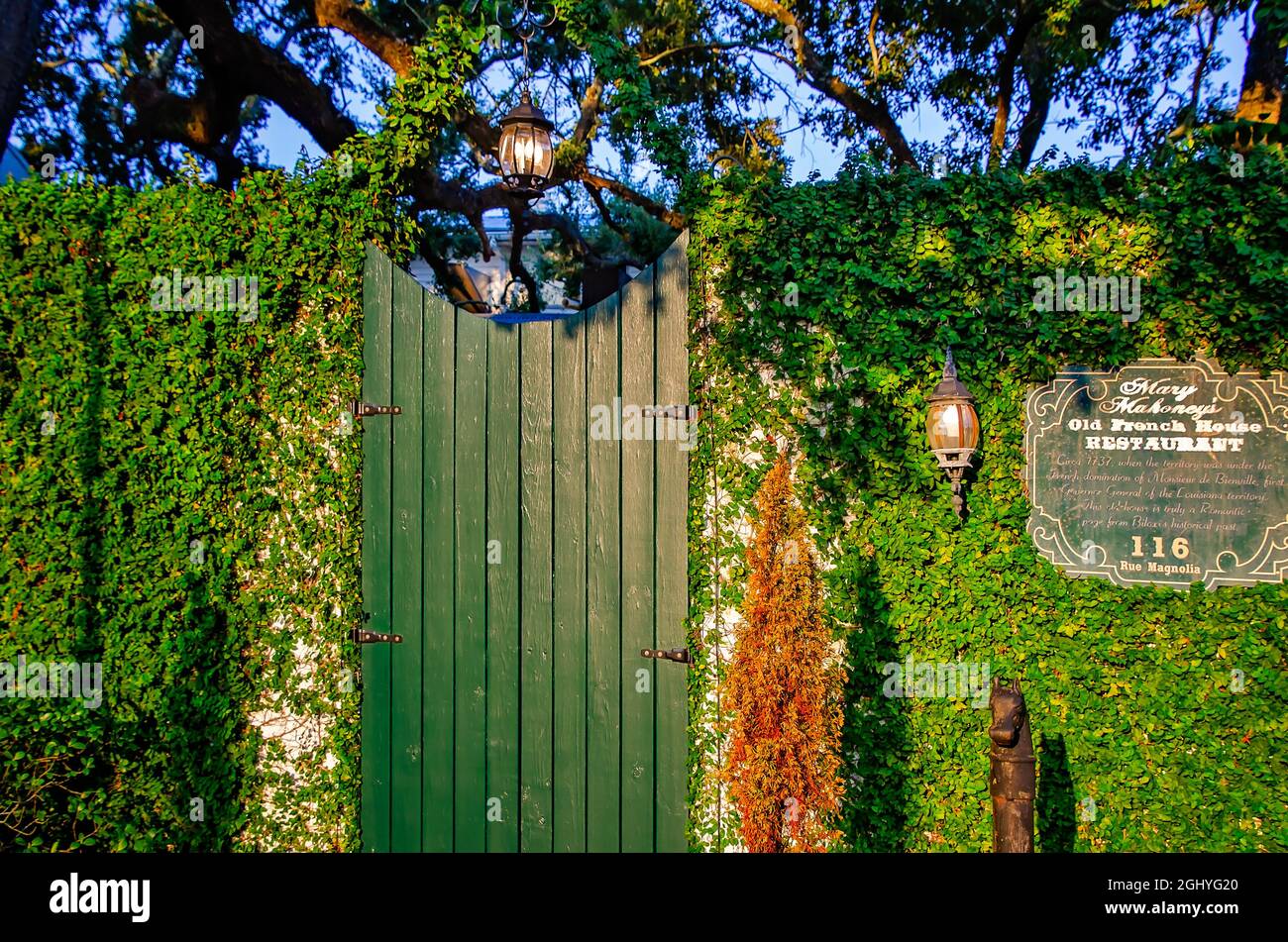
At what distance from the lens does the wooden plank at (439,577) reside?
367 centimetres

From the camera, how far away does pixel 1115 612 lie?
10.3ft

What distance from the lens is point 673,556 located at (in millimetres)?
3535

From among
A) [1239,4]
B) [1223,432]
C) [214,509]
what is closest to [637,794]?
[214,509]

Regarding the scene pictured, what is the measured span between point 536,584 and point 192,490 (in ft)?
6.02

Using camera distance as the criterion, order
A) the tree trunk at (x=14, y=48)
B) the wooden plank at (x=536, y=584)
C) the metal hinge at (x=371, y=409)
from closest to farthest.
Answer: the wooden plank at (x=536, y=584)
the metal hinge at (x=371, y=409)
the tree trunk at (x=14, y=48)

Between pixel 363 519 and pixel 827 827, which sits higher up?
pixel 363 519

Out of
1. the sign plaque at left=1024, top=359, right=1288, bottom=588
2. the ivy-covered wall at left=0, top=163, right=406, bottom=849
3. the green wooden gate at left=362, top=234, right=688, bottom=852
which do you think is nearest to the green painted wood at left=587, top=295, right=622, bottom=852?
the green wooden gate at left=362, top=234, right=688, bottom=852

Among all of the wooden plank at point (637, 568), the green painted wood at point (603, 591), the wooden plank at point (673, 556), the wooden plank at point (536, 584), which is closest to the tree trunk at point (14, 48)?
the wooden plank at point (536, 584)

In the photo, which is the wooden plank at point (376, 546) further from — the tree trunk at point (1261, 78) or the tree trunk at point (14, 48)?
the tree trunk at point (1261, 78)

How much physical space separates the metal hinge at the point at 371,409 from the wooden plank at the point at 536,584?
685 mm

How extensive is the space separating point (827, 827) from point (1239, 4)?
19.3 feet
